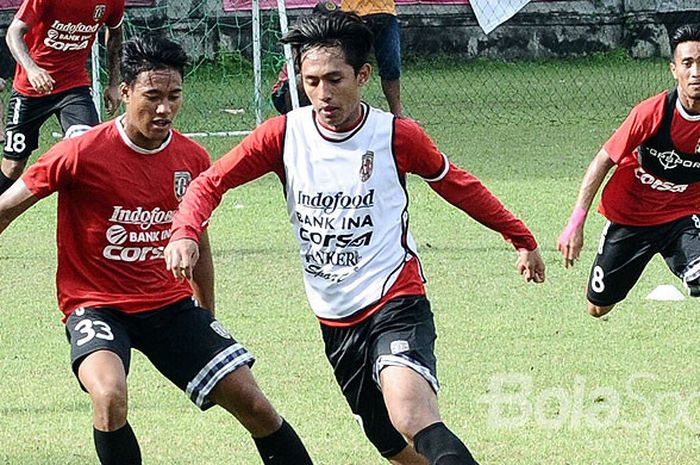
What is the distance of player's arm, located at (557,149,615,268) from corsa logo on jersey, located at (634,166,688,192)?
43 centimetres

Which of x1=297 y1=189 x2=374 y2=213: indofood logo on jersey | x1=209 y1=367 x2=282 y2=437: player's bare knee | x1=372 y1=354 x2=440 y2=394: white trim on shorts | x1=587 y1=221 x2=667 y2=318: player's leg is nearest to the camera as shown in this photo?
x1=372 y1=354 x2=440 y2=394: white trim on shorts

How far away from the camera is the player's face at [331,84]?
15.7 feet

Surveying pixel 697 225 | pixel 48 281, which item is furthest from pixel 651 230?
pixel 48 281

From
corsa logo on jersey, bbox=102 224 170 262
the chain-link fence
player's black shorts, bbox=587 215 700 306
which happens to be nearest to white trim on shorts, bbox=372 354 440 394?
corsa logo on jersey, bbox=102 224 170 262

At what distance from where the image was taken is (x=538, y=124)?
47.1 ft

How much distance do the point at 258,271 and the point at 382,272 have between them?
3.79 meters

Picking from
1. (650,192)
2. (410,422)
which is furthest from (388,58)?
(410,422)

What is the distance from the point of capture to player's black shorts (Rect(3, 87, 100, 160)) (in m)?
8.71

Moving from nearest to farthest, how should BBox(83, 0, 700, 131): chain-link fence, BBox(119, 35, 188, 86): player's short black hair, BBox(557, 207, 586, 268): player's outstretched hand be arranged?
1. BBox(119, 35, 188, 86): player's short black hair
2. BBox(557, 207, 586, 268): player's outstretched hand
3. BBox(83, 0, 700, 131): chain-link fence

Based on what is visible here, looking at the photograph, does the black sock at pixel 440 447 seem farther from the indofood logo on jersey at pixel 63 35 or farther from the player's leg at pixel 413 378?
the indofood logo on jersey at pixel 63 35

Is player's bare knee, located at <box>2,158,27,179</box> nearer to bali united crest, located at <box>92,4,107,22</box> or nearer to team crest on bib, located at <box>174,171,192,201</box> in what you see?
bali united crest, located at <box>92,4,107,22</box>

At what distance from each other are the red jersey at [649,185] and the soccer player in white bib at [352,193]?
1842 mm

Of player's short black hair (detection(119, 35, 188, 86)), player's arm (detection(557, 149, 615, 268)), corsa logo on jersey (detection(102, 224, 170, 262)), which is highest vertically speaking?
player's short black hair (detection(119, 35, 188, 86))

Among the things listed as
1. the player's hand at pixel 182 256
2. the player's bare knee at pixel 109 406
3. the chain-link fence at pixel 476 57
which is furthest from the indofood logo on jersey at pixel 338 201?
the chain-link fence at pixel 476 57
